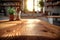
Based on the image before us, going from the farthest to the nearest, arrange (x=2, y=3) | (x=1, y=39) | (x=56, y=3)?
(x=2, y=3)
(x=56, y=3)
(x=1, y=39)

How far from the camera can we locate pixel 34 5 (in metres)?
7.44

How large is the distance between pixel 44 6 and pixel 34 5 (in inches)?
21.4

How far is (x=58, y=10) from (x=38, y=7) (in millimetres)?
1027

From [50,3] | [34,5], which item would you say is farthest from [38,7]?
[50,3]

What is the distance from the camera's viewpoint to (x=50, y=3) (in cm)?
687

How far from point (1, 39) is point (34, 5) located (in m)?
6.69

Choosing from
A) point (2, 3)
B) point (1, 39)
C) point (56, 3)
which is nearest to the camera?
point (1, 39)

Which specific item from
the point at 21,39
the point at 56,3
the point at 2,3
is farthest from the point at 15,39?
the point at 2,3

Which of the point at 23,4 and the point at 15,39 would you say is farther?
the point at 23,4

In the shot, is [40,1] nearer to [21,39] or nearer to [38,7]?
[38,7]

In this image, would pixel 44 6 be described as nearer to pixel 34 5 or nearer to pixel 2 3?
pixel 34 5

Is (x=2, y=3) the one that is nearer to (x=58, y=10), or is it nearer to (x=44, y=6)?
(x=44, y=6)

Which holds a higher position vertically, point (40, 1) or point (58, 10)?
→ point (40, 1)

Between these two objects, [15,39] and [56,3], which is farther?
[56,3]
